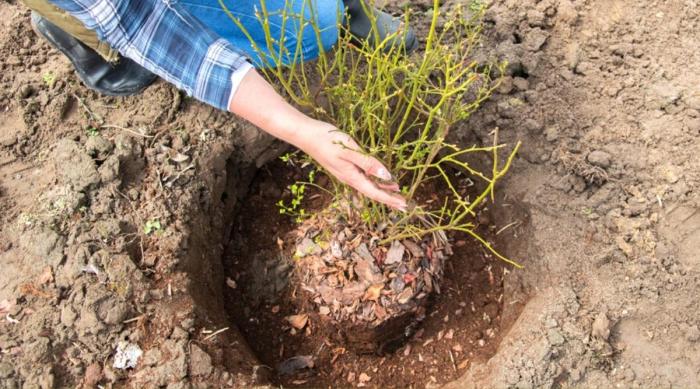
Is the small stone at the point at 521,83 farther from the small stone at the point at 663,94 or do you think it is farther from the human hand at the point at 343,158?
the human hand at the point at 343,158

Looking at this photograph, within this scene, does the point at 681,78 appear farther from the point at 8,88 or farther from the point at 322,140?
the point at 8,88

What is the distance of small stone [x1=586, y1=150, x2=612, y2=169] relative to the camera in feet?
6.70

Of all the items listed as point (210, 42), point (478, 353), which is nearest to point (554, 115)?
point (478, 353)

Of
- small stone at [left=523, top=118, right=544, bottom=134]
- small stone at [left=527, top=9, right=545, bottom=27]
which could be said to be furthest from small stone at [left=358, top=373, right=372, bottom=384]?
small stone at [left=527, top=9, right=545, bottom=27]

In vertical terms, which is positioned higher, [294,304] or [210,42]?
[210,42]

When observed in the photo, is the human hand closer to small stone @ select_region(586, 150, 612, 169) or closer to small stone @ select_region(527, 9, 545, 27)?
small stone @ select_region(586, 150, 612, 169)

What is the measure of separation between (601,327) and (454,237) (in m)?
0.66

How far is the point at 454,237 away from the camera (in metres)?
2.29

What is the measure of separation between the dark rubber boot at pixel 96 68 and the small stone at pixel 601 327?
1.81 metres

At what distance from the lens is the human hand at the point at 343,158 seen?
4.88ft

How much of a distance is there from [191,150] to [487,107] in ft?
3.74

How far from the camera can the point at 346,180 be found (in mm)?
1573

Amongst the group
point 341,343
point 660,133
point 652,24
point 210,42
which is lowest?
point 341,343

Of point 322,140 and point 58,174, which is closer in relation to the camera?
point 322,140
